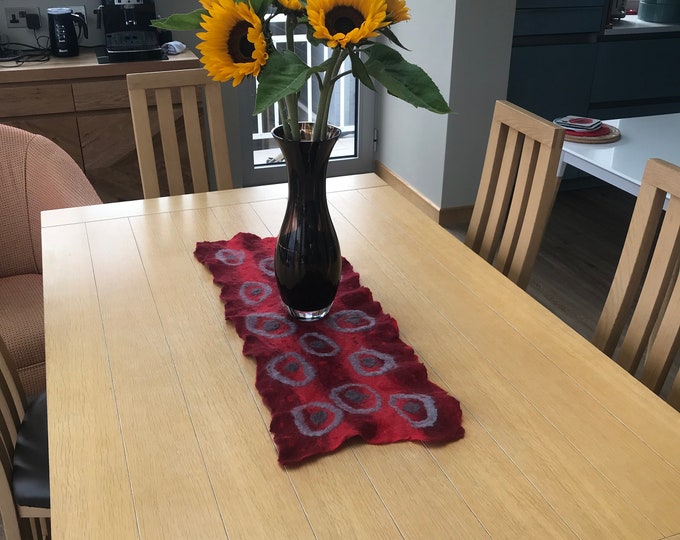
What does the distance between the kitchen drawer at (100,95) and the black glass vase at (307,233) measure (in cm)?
224

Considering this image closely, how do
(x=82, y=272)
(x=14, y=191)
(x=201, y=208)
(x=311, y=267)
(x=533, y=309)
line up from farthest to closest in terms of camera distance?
1. (x=14, y=191)
2. (x=201, y=208)
3. (x=82, y=272)
4. (x=533, y=309)
5. (x=311, y=267)

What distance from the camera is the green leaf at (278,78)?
3.73ft

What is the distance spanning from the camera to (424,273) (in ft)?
5.37

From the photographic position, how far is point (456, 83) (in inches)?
136

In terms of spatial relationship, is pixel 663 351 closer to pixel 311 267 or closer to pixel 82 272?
pixel 311 267

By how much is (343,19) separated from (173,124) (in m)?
1.15

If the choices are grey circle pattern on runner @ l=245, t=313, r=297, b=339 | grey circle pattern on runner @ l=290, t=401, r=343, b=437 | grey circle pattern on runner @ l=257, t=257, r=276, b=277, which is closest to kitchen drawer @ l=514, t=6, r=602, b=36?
grey circle pattern on runner @ l=257, t=257, r=276, b=277

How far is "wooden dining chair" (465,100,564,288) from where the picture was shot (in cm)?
173

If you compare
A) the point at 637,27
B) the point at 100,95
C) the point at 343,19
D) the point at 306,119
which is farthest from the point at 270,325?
the point at 637,27

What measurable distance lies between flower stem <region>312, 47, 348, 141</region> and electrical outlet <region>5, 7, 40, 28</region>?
112 inches

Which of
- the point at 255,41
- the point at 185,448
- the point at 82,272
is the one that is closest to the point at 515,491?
the point at 185,448

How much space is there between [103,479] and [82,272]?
0.68 m

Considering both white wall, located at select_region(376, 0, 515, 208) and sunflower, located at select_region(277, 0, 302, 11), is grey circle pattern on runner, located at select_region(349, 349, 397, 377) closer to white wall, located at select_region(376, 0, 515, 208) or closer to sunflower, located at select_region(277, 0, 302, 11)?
sunflower, located at select_region(277, 0, 302, 11)

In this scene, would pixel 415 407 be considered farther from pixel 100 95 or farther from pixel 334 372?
pixel 100 95
